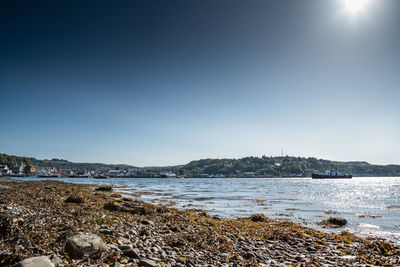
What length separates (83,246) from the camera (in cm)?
591

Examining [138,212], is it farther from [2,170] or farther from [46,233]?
[2,170]

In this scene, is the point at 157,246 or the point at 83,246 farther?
the point at 157,246

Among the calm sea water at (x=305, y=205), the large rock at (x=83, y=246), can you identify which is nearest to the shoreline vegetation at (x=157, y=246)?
the large rock at (x=83, y=246)

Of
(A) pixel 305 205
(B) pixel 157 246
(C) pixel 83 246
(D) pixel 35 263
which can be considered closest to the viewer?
(D) pixel 35 263

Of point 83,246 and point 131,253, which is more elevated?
point 83,246

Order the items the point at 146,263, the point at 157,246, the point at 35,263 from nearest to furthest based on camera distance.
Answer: the point at 35,263 → the point at 146,263 → the point at 157,246

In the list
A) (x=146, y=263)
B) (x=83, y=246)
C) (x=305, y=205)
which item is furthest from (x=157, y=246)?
(x=305, y=205)

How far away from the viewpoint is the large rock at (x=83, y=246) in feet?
18.9

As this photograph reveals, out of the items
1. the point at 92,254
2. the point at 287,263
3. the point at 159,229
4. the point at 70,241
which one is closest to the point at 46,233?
the point at 70,241

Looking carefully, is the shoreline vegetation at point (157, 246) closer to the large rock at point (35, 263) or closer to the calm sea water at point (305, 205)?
the large rock at point (35, 263)

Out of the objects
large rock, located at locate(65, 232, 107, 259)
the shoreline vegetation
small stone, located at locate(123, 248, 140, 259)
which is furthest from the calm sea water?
large rock, located at locate(65, 232, 107, 259)

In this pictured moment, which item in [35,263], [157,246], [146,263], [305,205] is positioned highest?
[35,263]

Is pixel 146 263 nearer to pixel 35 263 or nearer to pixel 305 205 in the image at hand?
pixel 35 263

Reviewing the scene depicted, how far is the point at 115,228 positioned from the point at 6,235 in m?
3.40
